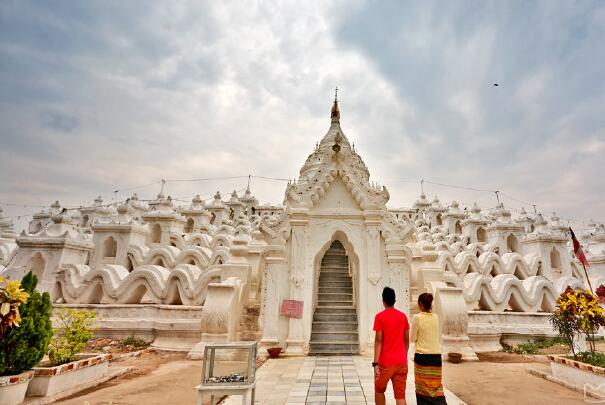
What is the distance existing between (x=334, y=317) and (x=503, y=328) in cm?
634

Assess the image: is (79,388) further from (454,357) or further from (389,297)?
(454,357)

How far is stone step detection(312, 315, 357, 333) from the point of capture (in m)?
11.3

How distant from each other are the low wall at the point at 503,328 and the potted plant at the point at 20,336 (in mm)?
12129

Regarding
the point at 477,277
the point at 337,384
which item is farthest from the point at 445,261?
the point at 337,384

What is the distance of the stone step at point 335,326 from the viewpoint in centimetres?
1127

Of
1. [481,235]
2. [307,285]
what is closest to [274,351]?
[307,285]

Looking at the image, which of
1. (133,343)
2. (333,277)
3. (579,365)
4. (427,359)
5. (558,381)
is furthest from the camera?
(333,277)

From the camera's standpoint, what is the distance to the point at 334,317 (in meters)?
11.9

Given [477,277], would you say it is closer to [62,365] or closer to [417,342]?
[417,342]

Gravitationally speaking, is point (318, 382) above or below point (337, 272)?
below

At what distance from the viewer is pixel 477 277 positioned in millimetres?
13328

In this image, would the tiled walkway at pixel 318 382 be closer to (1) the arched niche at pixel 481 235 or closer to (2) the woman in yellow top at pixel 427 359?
(2) the woman in yellow top at pixel 427 359

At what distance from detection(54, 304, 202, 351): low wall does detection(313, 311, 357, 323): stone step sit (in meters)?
3.98

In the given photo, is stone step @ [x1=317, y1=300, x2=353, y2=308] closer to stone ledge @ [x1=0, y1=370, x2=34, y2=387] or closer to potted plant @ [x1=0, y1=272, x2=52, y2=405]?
potted plant @ [x1=0, y1=272, x2=52, y2=405]
